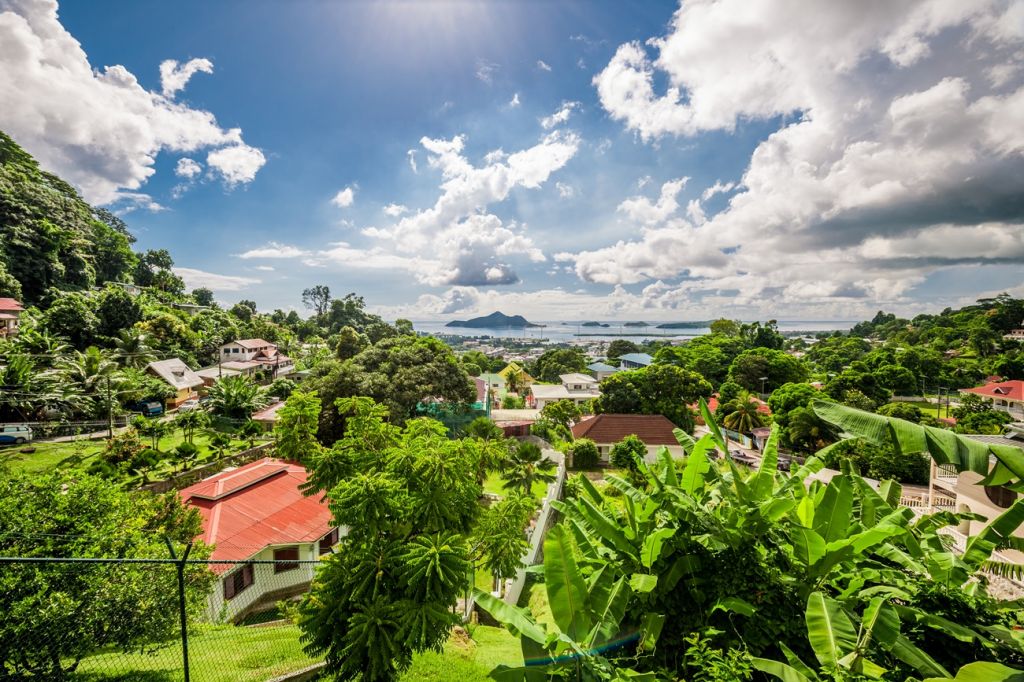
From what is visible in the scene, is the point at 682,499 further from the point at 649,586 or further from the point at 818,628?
the point at 818,628

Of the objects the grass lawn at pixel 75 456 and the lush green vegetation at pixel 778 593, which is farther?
the grass lawn at pixel 75 456

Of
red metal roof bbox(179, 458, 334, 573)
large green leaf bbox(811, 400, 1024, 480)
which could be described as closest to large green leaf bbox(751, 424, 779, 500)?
large green leaf bbox(811, 400, 1024, 480)

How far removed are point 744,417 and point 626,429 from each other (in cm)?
1017

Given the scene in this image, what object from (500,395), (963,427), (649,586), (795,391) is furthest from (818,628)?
(500,395)

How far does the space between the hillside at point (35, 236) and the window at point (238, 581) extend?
37.1m

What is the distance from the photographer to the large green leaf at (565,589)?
333cm

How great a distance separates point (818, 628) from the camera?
9.70ft

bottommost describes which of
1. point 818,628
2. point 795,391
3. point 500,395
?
point 500,395

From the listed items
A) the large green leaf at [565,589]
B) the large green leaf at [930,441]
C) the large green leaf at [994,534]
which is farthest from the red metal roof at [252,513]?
the large green leaf at [994,534]

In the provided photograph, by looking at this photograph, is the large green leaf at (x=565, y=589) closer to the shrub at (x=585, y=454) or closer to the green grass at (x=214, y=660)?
the green grass at (x=214, y=660)

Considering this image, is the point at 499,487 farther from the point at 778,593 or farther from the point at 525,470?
the point at 778,593

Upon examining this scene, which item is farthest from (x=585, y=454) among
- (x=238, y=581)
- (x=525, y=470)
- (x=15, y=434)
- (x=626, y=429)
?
(x=15, y=434)

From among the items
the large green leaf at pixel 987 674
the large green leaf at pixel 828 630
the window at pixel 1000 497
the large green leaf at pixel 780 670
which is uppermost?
the large green leaf at pixel 987 674

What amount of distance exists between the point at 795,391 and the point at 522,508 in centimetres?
2772
